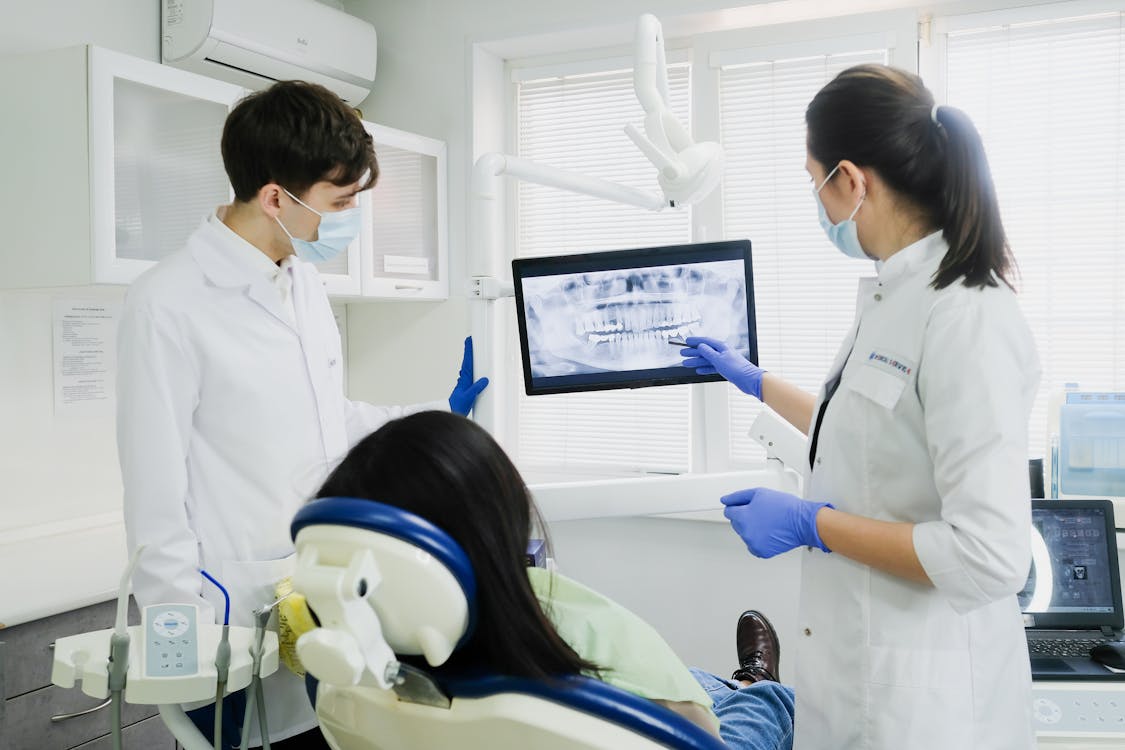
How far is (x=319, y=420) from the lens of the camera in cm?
161

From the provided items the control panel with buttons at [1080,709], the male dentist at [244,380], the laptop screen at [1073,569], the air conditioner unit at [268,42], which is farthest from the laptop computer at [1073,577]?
the air conditioner unit at [268,42]

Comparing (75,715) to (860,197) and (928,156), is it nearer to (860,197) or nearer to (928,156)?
(860,197)

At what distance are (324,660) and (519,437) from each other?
8.67 feet

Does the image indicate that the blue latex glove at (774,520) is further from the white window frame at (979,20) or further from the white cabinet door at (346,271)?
the white cabinet door at (346,271)

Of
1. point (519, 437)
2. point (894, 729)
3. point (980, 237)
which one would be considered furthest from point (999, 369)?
point (519, 437)

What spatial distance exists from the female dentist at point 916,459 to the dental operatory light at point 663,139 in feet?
1.22

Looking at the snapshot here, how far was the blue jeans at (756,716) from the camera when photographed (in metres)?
1.54

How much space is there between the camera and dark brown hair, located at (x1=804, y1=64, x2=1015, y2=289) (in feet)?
3.98

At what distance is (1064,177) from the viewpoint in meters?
2.55

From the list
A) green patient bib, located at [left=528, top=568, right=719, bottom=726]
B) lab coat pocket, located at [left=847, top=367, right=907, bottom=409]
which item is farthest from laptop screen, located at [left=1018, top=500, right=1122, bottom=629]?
green patient bib, located at [left=528, top=568, right=719, bottom=726]

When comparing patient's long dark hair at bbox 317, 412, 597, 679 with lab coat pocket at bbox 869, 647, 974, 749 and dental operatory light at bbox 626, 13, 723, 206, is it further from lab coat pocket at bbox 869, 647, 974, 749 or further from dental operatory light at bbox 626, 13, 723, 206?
dental operatory light at bbox 626, 13, 723, 206

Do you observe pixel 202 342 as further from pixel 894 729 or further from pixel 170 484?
pixel 894 729

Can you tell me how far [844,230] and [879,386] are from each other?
0.25m

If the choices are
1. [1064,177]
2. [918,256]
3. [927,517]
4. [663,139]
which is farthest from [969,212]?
[1064,177]
